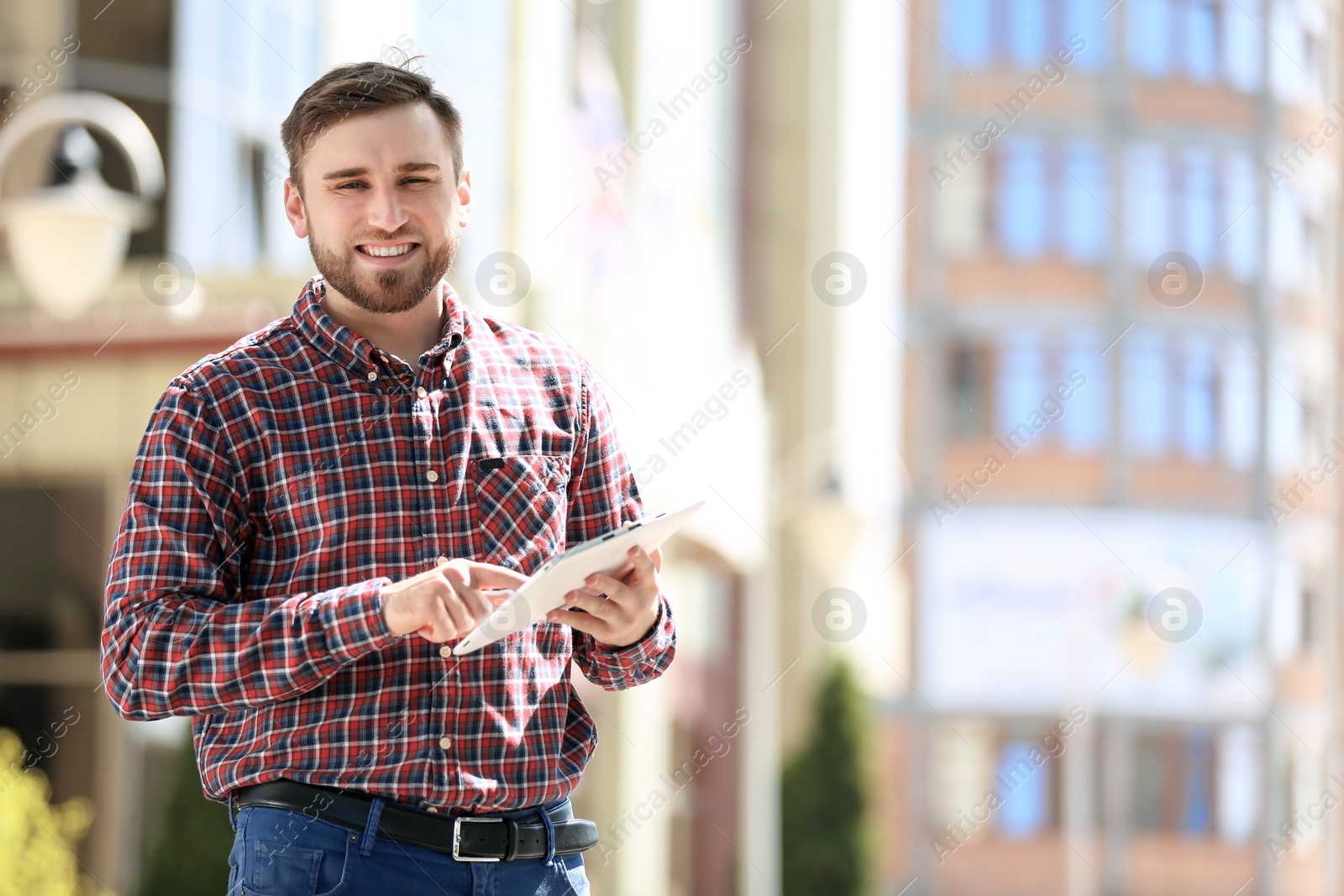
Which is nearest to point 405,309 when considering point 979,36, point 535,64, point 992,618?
point 535,64

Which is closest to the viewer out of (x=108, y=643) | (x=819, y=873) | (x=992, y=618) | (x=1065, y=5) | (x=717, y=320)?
(x=108, y=643)

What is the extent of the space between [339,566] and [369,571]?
0.12 ft

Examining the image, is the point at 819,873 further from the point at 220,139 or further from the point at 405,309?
the point at 405,309

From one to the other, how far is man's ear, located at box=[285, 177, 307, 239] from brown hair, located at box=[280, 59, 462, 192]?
19 mm

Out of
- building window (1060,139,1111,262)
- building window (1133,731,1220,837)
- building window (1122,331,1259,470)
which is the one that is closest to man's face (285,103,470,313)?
building window (1133,731,1220,837)

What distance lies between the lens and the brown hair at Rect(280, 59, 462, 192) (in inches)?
95.6

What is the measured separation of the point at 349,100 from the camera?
2428 mm

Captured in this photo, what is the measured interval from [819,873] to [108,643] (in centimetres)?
1951

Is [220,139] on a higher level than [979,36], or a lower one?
lower

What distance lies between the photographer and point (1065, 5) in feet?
116

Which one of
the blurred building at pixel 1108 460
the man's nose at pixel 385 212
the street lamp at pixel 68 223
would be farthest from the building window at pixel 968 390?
the man's nose at pixel 385 212

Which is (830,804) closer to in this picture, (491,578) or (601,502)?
(601,502)

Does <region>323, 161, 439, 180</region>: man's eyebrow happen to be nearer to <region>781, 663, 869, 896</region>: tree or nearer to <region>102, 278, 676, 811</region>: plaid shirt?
<region>102, 278, 676, 811</region>: plaid shirt

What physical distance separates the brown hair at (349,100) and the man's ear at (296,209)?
0.02 meters
